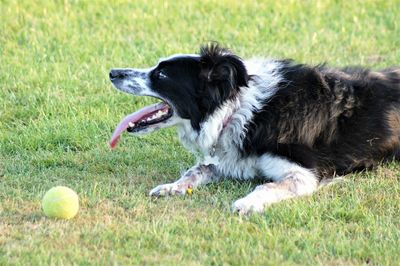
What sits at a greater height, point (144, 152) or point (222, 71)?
point (222, 71)

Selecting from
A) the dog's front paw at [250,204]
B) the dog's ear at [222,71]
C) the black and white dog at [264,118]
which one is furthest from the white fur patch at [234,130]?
the dog's front paw at [250,204]

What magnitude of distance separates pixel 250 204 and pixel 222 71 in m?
1.01

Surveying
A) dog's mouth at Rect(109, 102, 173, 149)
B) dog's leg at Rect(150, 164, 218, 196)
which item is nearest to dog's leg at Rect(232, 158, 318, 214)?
dog's leg at Rect(150, 164, 218, 196)

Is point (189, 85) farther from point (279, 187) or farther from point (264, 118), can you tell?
point (279, 187)

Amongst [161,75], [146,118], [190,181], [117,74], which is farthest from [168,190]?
[117,74]

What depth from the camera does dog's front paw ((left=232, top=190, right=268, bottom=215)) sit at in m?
5.08

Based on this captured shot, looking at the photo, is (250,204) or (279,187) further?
(279,187)

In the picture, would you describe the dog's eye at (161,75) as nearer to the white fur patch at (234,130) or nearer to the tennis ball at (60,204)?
the white fur patch at (234,130)

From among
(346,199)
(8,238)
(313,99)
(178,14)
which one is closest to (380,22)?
(178,14)

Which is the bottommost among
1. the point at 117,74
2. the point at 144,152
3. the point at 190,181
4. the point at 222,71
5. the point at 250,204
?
the point at 144,152

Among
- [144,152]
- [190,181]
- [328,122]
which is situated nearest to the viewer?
[190,181]

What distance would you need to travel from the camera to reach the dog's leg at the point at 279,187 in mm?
5137

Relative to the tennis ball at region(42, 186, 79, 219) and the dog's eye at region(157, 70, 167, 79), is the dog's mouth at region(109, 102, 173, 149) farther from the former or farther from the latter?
the tennis ball at region(42, 186, 79, 219)

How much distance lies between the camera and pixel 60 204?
4.88 metres
